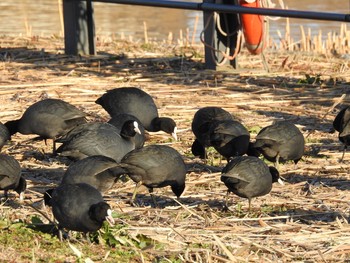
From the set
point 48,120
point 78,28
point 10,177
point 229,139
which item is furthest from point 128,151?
point 78,28

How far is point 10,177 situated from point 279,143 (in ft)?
7.43

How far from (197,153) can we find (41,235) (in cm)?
245

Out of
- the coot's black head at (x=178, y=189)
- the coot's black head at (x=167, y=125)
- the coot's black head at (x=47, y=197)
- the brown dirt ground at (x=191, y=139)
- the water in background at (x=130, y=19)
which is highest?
the coot's black head at (x=47, y=197)

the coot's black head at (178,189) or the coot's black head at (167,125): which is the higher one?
the coot's black head at (167,125)

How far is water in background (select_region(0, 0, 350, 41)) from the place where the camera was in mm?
19641

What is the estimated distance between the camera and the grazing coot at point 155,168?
724 cm

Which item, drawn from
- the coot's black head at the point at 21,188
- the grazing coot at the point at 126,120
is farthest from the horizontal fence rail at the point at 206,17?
the coot's black head at the point at 21,188

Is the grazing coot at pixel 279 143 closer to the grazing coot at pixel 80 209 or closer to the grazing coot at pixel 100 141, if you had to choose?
the grazing coot at pixel 100 141

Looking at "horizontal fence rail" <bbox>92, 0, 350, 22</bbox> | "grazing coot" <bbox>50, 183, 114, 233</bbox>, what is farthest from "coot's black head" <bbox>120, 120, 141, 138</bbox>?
"horizontal fence rail" <bbox>92, 0, 350, 22</bbox>

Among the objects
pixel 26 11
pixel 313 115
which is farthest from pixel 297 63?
pixel 26 11

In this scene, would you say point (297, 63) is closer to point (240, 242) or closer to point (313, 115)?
point (313, 115)

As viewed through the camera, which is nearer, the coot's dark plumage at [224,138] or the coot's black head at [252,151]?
the coot's dark plumage at [224,138]

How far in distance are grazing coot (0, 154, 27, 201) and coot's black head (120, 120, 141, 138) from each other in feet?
3.61

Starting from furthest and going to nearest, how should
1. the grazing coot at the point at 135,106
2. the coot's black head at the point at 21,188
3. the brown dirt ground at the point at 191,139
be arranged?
the grazing coot at the point at 135,106
the coot's black head at the point at 21,188
the brown dirt ground at the point at 191,139
